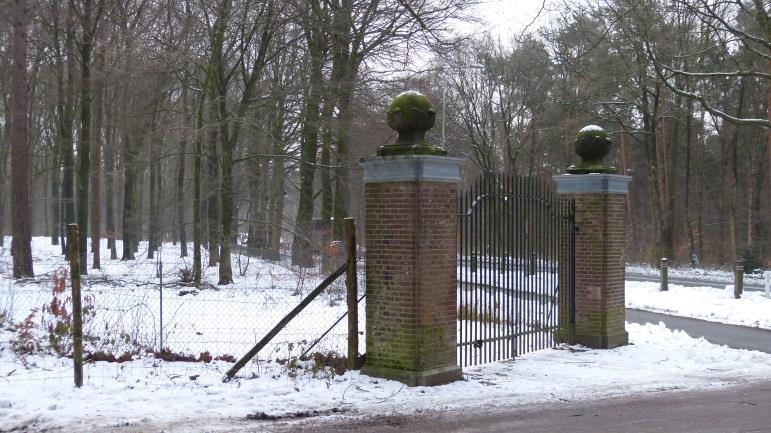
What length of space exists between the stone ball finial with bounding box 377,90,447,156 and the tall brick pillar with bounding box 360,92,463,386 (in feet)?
0.04

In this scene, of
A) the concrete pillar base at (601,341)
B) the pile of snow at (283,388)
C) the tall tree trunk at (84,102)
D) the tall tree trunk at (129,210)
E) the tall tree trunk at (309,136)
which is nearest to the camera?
the pile of snow at (283,388)

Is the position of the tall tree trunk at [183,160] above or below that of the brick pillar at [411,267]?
above

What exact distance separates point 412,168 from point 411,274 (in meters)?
1.21

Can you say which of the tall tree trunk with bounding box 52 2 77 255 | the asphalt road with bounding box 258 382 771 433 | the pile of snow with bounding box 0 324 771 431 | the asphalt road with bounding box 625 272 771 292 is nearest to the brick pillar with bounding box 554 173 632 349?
the pile of snow with bounding box 0 324 771 431

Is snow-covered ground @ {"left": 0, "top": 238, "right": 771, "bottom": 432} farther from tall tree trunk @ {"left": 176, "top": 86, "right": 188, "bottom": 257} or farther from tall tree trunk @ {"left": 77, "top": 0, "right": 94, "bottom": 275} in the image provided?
tall tree trunk @ {"left": 77, "top": 0, "right": 94, "bottom": 275}

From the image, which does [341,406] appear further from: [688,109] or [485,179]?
[688,109]

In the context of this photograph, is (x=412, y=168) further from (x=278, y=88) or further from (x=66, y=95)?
(x=66, y=95)

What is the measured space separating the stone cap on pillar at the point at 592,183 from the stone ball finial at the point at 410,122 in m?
3.61

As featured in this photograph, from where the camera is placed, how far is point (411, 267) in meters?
7.88

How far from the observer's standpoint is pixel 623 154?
38188 millimetres

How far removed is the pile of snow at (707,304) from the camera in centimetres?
1564

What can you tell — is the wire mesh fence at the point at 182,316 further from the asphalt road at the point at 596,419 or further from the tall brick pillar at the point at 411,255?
the asphalt road at the point at 596,419

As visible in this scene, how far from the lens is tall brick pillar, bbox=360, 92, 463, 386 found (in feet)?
25.8

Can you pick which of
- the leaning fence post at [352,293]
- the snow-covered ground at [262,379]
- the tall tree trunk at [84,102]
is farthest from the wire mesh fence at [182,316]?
the tall tree trunk at [84,102]
